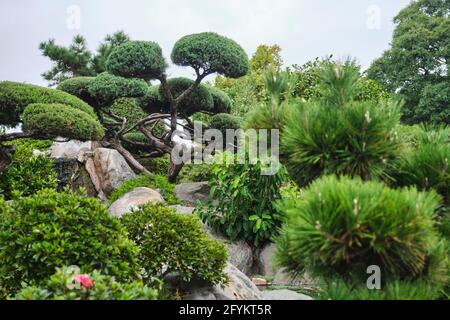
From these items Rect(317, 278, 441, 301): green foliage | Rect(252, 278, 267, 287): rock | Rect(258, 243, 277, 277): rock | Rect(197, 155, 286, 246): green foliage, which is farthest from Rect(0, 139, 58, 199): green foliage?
Rect(317, 278, 441, 301): green foliage

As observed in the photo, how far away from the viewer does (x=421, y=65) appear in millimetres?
18156

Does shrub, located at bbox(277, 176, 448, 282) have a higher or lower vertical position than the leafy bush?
higher

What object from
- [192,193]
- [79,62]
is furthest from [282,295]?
[79,62]

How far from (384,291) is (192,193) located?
7545 millimetres

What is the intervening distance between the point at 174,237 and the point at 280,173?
92.7 inches

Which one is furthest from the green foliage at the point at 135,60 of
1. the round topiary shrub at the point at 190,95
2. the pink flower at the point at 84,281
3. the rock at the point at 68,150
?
the pink flower at the point at 84,281

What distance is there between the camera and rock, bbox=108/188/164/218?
8788 mm

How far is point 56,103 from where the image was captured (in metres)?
7.91

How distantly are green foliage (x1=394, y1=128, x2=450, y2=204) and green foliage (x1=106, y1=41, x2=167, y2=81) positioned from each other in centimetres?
789

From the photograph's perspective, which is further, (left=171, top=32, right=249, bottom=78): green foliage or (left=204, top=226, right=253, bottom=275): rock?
(left=171, top=32, right=249, bottom=78): green foliage

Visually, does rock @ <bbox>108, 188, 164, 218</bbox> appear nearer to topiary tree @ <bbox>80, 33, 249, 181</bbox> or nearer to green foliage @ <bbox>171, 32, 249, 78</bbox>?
topiary tree @ <bbox>80, 33, 249, 181</bbox>

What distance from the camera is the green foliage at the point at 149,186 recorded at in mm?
9812
